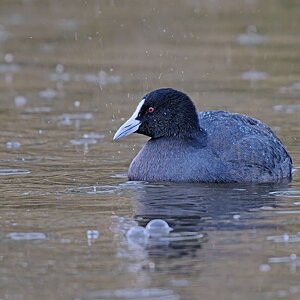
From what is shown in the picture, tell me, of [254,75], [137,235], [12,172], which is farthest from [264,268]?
[254,75]

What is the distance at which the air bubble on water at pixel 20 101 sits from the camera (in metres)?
15.1

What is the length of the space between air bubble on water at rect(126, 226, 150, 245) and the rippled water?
53mm

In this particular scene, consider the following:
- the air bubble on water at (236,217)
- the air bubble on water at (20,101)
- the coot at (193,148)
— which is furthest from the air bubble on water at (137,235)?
the air bubble on water at (20,101)

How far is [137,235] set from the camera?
8.30 m

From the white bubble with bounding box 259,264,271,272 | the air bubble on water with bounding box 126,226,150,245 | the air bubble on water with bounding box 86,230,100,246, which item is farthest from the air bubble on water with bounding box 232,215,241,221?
the white bubble with bounding box 259,264,271,272

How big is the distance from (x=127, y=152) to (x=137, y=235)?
13.6ft

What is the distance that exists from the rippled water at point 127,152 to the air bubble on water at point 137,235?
0.05 metres

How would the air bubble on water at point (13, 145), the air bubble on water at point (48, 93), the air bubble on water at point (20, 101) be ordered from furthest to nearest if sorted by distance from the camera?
the air bubble on water at point (48, 93), the air bubble on water at point (20, 101), the air bubble on water at point (13, 145)

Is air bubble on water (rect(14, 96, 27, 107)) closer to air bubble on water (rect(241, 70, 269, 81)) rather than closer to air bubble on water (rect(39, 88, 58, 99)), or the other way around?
air bubble on water (rect(39, 88, 58, 99))

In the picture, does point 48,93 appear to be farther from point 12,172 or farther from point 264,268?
point 264,268

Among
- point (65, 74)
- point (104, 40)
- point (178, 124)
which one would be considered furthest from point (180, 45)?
point (178, 124)

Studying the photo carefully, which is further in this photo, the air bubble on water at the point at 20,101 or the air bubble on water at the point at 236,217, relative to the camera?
the air bubble on water at the point at 20,101

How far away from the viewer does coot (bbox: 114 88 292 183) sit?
34.9ft

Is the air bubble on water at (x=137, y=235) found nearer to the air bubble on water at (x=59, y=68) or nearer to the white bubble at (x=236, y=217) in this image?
the white bubble at (x=236, y=217)
